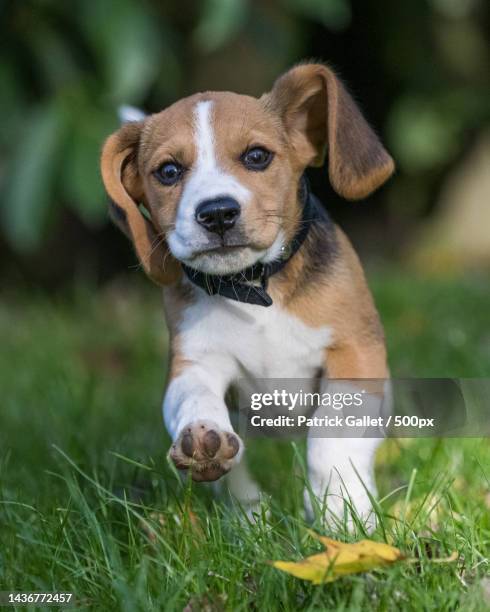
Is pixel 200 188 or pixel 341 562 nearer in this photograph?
pixel 341 562

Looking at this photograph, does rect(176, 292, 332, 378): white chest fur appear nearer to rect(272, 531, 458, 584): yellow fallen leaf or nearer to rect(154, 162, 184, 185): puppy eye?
rect(154, 162, 184, 185): puppy eye

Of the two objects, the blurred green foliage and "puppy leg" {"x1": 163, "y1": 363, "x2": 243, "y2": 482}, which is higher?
the blurred green foliage

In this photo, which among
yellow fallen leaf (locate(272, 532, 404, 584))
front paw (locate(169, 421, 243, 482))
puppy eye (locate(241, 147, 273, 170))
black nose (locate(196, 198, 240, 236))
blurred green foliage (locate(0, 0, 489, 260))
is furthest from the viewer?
blurred green foliage (locate(0, 0, 489, 260))

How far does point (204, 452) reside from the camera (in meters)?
2.67

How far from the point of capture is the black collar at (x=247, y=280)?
3.16 m

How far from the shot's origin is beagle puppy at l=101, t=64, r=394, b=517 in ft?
9.82

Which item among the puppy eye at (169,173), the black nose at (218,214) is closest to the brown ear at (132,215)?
the puppy eye at (169,173)

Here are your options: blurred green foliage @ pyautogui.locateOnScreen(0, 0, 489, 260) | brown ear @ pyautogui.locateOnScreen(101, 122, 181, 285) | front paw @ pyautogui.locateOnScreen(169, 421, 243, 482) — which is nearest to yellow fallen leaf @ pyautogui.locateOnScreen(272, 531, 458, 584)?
front paw @ pyautogui.locateOnScreen(169, 421, 243, 482)

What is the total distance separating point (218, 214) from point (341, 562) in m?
1.03

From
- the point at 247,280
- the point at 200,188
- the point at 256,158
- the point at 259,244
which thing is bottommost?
the point at 247,280

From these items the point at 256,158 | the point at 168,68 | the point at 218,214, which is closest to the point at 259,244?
the point at 218,214

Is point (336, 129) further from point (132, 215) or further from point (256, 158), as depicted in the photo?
point (132, 215)

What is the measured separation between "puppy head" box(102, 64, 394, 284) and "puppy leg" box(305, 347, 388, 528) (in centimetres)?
41

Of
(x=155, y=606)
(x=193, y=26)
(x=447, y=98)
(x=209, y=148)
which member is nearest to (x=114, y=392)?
(x=209, y=148)
